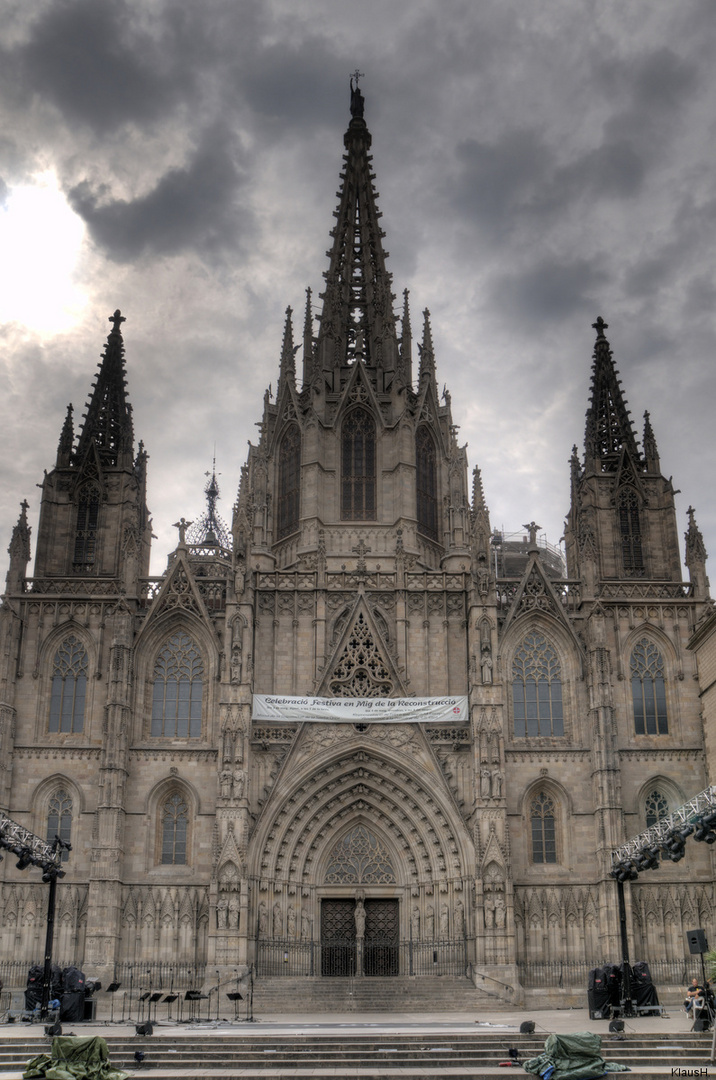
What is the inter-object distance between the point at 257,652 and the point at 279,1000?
12652 mm

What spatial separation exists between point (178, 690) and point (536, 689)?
44.9ft

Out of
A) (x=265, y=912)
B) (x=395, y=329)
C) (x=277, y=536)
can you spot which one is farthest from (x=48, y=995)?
(x=395, y=329)

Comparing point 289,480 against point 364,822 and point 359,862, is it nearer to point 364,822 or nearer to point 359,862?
point 364,822

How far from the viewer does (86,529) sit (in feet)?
153

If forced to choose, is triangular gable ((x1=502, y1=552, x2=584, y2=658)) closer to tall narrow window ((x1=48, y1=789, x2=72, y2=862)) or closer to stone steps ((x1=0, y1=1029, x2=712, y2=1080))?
tall narrow window ((x1=48, y1=789, x2=72, y2=862))

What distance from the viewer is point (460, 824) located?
130ft

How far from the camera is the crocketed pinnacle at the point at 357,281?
51219mm

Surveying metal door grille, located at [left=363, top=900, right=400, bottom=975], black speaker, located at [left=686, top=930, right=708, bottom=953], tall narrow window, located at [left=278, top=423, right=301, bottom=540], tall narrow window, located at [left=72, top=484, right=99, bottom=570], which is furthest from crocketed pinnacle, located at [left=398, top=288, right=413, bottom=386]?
black speaker, located at [left=686, top=930, right=708, bottom=953]

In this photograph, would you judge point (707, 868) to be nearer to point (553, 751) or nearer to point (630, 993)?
point (553, 751)

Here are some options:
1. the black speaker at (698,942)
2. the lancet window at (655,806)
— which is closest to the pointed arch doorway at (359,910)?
the lancet window at (655,806)

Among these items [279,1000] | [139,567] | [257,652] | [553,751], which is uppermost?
[139,567]

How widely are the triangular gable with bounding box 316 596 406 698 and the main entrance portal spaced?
24.6 feet

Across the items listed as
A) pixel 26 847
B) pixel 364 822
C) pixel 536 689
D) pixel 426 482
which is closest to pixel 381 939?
pixel 364 822

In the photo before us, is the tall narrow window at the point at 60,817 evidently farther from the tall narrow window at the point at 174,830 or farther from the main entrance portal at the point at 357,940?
the main entrance portal at the point at 357,940
